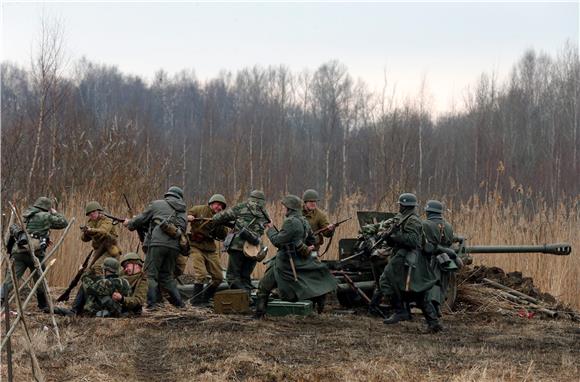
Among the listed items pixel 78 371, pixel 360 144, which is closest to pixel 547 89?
pixel 360 144

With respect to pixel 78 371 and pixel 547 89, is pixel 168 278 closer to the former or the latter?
pixel 78 371

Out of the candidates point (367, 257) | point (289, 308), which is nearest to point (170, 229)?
point (289, 308)

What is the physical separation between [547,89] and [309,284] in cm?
3771

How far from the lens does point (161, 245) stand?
11719 mm

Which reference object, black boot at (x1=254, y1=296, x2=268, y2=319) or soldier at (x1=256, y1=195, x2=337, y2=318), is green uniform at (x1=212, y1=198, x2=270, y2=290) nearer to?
soldier at (x1=256, y1=195, x2=337, y2=318)

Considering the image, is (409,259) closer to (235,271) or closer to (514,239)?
(235,271)

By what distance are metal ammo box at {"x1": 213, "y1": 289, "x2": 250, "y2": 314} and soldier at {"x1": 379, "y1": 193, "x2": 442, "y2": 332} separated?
6.14 feet

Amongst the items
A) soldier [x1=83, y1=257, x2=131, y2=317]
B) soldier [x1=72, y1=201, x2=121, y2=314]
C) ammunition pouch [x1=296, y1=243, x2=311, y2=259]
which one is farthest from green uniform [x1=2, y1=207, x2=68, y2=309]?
ammunition pouch [x1=296, y1=243, x2=311, y2=259]

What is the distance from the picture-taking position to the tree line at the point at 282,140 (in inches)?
711

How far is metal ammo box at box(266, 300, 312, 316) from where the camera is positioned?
11242 mm

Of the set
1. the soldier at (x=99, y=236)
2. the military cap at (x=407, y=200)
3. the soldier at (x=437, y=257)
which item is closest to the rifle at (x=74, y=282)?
the soldier at (x=99, y=236)

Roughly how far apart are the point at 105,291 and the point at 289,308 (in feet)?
7.67

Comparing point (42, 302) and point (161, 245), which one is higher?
point (161, 245)

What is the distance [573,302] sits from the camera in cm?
1369
